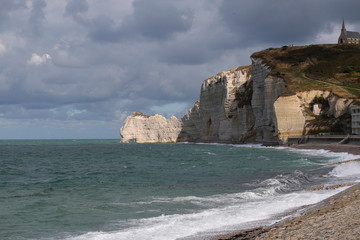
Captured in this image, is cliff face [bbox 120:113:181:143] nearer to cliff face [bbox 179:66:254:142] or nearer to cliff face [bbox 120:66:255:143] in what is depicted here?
cliff face [bbox 120:66:255:143]

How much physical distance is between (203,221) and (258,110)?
91740 mm

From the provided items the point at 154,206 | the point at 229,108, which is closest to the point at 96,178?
the point at 154,206

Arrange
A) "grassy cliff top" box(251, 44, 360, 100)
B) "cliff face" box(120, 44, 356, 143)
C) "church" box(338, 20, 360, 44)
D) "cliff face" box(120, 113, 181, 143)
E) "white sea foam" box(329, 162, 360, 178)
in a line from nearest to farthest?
1. "white sea foam" box(329, 162, 360, 178)
2. "cliff face" box(120, 44, 356, 143)
3. "grassy cliff top" box(251, 44, 360, 100)
4. "church" box(338, 20, 360, 44)
5. "cliff face" box(120, 113, 181, 143)

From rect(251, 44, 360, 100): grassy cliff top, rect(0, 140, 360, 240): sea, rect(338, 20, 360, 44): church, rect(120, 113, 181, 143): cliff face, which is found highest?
rect(338, 20, 360, 44): church

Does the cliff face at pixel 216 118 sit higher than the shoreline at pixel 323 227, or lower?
higher

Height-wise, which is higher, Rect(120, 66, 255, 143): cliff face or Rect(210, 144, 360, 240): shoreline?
Rect(120, 66, 255, 143): cliff face

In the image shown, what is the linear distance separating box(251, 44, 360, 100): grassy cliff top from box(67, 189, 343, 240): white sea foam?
6910 cm

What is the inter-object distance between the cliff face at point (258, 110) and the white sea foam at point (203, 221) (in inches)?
2646

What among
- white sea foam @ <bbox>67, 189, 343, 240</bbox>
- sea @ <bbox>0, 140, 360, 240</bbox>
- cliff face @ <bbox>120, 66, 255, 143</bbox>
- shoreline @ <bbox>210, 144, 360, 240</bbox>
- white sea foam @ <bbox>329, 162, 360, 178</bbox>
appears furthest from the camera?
cliff face @ <bbox>120, 66, 255, 143</bbox>

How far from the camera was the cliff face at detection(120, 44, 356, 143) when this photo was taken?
85.9 m

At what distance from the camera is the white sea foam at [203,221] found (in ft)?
45.2

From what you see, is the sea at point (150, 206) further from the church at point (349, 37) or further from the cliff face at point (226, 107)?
the church at point (349, 37)

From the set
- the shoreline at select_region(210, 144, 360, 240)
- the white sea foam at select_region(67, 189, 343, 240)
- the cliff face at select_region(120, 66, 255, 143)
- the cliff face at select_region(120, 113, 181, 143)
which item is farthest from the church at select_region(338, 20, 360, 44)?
the shoreline at select_region(210, 144, 360, 240)

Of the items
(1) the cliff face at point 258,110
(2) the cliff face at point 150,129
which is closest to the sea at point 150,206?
(1) the cliff face at point 258,110
